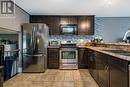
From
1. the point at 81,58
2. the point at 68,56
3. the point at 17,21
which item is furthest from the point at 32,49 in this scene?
the point at 81,58

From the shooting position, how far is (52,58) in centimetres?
723

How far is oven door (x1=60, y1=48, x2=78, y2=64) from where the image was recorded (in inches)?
284

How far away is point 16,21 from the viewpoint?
229 inches

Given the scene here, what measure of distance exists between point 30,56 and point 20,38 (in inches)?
30.4

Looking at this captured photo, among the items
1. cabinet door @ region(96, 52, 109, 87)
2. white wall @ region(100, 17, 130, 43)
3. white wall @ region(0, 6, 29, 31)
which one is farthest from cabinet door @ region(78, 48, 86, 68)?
cabinet door @ region(96, 52, 109, 87)

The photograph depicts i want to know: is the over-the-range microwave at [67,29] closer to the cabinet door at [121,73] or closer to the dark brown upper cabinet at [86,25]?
the dark brown upper cabinet at [86,25]

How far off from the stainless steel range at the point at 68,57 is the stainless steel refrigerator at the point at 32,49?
1.07 metres

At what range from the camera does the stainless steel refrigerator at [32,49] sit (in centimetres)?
635

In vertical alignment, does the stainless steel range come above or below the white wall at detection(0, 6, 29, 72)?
below

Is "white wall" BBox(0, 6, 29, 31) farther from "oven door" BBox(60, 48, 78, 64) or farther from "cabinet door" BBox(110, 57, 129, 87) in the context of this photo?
"cabinet door" BBox(110, 57, 129, 87)

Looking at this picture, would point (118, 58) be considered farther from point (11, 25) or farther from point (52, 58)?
point (52, 58)

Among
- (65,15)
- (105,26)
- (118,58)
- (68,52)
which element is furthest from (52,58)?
(118,58)

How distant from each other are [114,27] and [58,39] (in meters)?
2.73

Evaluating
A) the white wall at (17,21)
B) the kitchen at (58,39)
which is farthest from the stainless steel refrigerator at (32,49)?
the white wall at (17,21)
